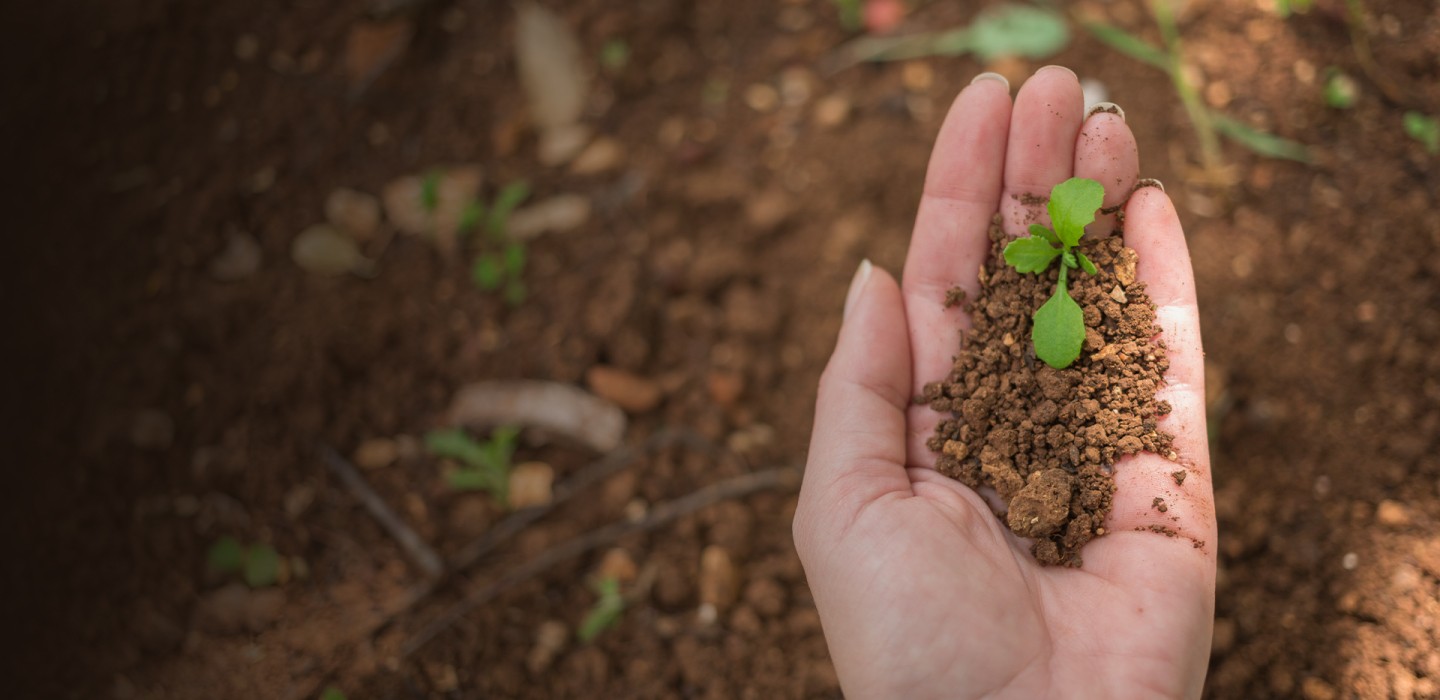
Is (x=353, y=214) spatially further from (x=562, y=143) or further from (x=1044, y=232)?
(x=1044, y=232)

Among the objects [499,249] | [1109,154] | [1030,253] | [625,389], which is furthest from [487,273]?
[1109,154]

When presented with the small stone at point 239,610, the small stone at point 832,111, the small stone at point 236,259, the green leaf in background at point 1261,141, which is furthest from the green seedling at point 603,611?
the green leaf in background at point 1261,141

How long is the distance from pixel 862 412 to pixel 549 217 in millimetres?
1461

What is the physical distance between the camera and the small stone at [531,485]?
2.44 m

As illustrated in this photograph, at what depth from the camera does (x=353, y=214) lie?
289 cm


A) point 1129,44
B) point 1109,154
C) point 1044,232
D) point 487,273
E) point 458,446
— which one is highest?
point 1109,154

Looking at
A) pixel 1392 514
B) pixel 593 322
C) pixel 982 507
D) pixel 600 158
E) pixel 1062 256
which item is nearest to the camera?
pixel 982 507

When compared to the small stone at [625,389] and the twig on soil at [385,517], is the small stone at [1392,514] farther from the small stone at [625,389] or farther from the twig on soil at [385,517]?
the twig on soil at [385,517]

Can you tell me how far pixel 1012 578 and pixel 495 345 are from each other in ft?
5.35

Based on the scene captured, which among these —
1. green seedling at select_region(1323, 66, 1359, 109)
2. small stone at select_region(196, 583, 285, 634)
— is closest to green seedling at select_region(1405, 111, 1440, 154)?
green seedling at select_region(1323, 66, 1359, 109)

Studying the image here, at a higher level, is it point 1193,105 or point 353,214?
point 1193,105

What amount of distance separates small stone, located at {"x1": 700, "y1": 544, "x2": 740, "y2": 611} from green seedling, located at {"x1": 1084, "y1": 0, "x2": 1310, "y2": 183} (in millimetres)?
1720

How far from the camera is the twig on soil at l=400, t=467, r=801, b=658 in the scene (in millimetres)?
2197

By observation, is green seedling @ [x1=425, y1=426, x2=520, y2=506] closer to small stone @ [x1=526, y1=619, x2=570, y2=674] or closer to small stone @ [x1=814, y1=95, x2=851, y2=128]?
small stone @ [x1=526, y1=619, x2=570, y2=674]
